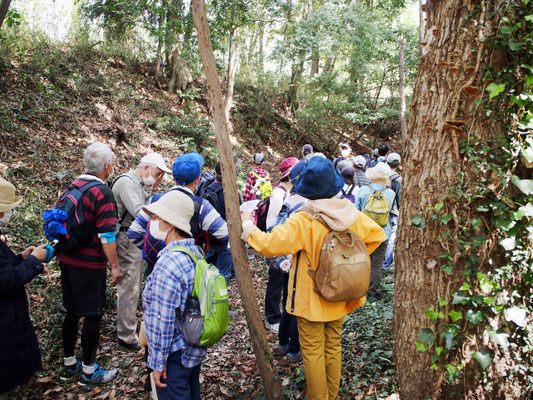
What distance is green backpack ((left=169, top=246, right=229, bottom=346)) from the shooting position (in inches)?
99.1

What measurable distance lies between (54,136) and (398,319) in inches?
368

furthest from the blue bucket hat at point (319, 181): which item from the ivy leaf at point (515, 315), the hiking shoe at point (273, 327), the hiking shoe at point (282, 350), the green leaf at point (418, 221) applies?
the hiking shoe at point (273, 327)

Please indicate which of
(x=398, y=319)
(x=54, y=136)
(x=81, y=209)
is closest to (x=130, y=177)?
(x=81, y=209)

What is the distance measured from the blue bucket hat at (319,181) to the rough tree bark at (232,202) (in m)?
0.61

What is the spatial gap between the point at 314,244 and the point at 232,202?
2.62 ft

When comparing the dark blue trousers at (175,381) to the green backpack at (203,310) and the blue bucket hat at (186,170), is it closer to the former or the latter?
the green backpack at (203,310)

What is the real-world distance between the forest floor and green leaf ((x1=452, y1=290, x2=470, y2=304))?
5.15 feet

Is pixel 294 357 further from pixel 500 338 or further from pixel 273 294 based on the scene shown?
pixel 500 338

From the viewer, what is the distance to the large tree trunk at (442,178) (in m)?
2.29

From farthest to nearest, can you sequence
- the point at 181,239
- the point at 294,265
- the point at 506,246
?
the point at 294,265 → the point at 181,239 → the point at 506,246

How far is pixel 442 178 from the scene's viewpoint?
2.44 m

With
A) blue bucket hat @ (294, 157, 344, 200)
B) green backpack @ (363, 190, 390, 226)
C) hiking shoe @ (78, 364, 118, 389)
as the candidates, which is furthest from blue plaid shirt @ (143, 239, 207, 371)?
green backpack @ (363, 190, 390, 226)

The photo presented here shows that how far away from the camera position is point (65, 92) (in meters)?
10.5

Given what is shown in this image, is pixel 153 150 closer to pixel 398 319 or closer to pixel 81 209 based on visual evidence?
pixel 81 209
